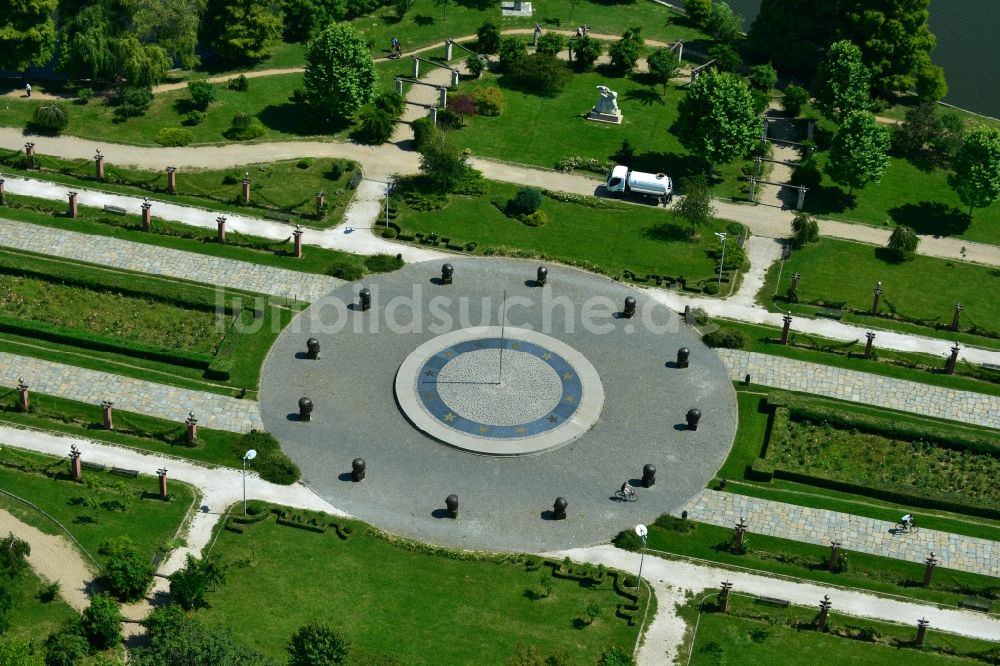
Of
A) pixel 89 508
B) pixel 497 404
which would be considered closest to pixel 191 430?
pixel 89 508

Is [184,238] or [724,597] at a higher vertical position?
[184,238]

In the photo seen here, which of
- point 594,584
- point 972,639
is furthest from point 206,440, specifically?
point 972,639

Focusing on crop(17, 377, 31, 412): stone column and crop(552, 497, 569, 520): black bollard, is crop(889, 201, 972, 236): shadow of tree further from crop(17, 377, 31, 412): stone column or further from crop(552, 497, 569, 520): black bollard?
crop(17, 377, 31, 412): stone column

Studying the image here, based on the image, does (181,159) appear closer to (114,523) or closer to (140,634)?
(114,523)

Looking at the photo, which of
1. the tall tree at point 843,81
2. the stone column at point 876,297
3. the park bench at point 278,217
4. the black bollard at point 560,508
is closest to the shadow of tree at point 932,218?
the tall tree at point 843,81

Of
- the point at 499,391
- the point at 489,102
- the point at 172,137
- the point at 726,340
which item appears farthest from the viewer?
the point at 489,102

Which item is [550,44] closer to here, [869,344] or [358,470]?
[869,344]

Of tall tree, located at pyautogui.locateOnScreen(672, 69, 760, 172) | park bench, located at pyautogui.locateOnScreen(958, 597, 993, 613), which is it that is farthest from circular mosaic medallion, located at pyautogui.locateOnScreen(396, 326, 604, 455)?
tall tree, located at pyautogui.locateOnScreen(672, 69, 760, 172)
